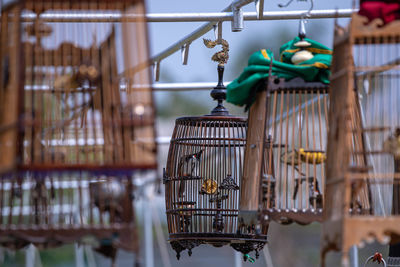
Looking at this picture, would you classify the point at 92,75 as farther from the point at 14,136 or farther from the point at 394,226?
the point at 394,226

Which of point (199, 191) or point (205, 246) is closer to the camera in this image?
point (199, 191)

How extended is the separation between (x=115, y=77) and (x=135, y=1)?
413mm

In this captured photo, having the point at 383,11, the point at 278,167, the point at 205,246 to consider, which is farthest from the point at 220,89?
the point at 205,246

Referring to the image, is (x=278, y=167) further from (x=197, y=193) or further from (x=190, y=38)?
(x=190, y=38)

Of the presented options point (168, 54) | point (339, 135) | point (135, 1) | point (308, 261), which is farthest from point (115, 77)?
point (308, 261)

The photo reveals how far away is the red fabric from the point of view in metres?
4.67

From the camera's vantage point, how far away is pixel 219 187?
270 inches

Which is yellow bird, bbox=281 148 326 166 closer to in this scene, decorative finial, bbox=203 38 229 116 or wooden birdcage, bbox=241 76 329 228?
wooden birdcage, bbox=241 76 329 228

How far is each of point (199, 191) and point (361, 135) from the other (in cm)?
205

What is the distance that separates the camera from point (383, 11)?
467 centimetres

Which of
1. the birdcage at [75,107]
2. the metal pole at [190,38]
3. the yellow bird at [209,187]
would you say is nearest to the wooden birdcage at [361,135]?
the birdcage at [75,107]

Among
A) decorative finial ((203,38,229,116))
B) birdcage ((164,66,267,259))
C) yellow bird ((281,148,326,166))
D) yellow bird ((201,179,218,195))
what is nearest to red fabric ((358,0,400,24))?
yellow bird ((281,148,326,166))

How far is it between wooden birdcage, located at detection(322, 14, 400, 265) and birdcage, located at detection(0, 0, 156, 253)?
100 cm

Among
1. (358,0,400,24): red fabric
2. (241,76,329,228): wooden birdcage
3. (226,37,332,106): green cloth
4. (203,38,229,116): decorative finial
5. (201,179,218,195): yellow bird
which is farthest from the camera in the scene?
(203,38,229,116): decorative finial
